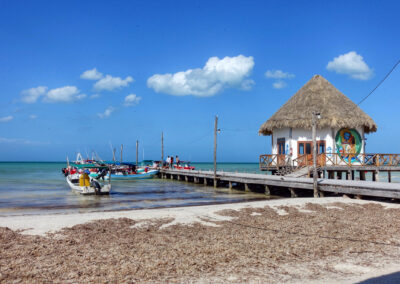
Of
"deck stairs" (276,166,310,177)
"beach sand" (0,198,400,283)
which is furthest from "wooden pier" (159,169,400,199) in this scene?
"beach sand" (0,198,400,283)

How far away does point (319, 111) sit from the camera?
87.1 ft

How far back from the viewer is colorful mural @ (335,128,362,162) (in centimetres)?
2650

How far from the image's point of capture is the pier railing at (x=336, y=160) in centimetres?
2517

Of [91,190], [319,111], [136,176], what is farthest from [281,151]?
[136,176]

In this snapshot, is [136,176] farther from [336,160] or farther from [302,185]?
[302,185]

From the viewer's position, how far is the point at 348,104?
28.1 meters

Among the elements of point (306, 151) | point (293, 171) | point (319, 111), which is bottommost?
point (293, 171)

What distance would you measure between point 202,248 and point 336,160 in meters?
20.9

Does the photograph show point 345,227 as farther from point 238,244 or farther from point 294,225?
point 238,244

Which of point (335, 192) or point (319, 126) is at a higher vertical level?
point (319, 126)

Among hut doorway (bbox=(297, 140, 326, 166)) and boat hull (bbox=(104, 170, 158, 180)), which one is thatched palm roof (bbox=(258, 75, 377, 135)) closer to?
hut doorway (bbox=(297, 140, 326, 166))

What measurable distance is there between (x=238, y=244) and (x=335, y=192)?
1098 cm

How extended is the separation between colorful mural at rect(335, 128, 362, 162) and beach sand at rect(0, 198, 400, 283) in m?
16.4

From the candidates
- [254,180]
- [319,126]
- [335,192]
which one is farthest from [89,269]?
[319,126]
